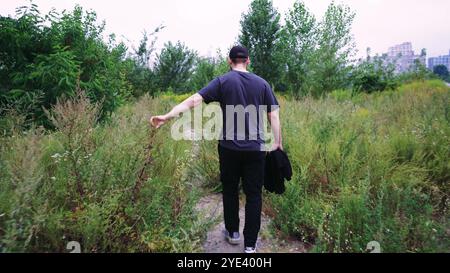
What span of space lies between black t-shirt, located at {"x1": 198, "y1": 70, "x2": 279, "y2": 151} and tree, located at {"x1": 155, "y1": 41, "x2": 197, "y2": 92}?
17336mm

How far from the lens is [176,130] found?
5926 mm

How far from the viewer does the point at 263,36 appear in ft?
59.8

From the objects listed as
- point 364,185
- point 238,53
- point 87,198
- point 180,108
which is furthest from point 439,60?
point 87,198

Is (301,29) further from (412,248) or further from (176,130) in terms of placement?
(412,248)

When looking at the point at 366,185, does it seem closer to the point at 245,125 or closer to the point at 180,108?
the point at 245,125

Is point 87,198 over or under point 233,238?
over

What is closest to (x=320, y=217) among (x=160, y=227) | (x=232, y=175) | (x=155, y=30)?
(x=232, y=175)

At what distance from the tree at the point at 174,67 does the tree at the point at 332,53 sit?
28.9ft

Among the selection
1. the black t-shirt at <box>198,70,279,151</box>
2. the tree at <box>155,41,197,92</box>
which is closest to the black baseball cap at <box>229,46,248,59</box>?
the black t-shirt at <box>198,70,279,151</box>

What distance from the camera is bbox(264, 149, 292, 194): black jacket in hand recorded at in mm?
2926

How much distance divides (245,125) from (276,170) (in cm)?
62

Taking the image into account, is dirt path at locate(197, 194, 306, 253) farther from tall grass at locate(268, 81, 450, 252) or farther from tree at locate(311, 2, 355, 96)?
tree at locate(311, 2, 355, 96)

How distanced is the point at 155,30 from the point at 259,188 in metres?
17.9

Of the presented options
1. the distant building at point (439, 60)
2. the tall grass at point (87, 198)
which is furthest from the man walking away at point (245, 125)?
the distant building at point (439, 60)
